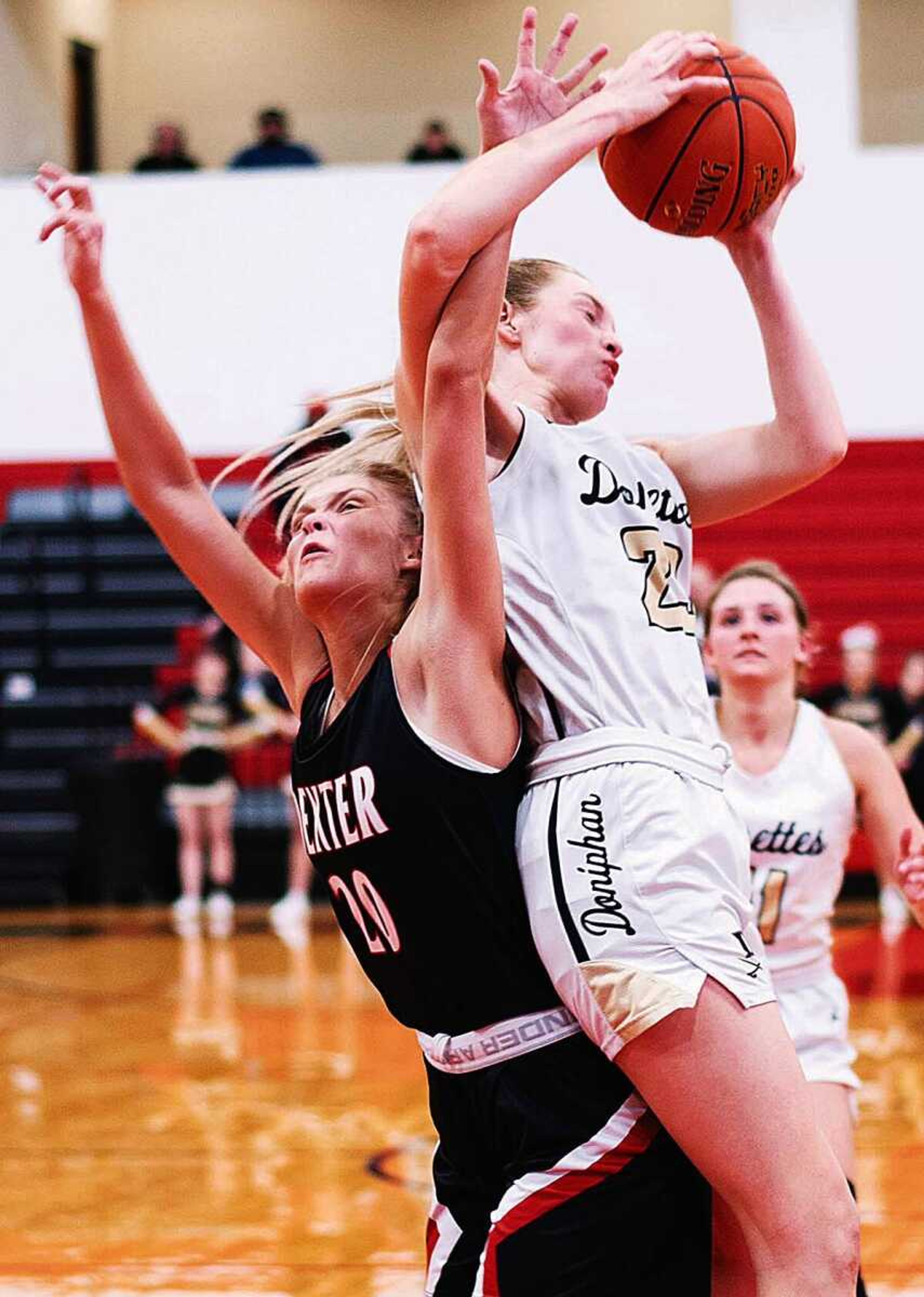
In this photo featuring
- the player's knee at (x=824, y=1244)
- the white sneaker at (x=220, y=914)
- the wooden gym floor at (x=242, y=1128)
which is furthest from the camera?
the white sneaker at (x=220, y=914)

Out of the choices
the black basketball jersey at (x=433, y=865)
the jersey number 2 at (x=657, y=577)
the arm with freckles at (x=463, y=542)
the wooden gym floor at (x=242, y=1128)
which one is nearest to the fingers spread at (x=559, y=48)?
the arm with freckles at (x=463, y=542)

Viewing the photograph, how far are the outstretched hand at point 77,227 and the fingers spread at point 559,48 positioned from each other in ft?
2.15

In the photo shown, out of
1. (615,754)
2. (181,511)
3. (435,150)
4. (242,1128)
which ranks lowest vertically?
(242,1128)

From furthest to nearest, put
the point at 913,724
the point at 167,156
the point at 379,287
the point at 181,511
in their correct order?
the point at 167,156, the point at 379,287, the point at 913,724, the point at 181,511

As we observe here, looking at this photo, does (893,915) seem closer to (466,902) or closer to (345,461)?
(345,461)

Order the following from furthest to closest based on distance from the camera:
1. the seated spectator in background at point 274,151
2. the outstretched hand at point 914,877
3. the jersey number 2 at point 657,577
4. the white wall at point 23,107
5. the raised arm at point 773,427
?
the white wall at point 23,107 → the seated spectator in background at point 274,151 → the outstretched hand at point 914,877 → the raised arm at point 773,427 → the jersey number 2 at point 657,577

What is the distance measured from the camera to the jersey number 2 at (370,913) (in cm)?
220

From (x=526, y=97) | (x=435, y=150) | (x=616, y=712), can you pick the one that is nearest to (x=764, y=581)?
(x=616, y=712)

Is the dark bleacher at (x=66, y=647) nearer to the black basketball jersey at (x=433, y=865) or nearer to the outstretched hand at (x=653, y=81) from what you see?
the black basketball jersey at (x=433, y=865)

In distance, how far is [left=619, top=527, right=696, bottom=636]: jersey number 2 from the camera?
89.5 inches

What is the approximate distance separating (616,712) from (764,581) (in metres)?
Result: 1.62

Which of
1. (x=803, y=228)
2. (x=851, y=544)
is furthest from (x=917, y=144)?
(x=851, y=544)

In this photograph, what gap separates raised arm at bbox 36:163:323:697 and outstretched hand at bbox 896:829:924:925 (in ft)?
3.46

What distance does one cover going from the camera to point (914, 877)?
2.88 metres
